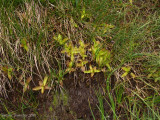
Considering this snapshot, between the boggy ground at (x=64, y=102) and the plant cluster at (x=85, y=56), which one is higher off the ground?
the plant cluster at (x=85, y=56)

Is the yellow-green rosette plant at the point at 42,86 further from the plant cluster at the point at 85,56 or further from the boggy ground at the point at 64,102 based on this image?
the plant cluster at the point at 85,56

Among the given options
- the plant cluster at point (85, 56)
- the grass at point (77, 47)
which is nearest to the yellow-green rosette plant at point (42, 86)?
the grass at point (77, 47)

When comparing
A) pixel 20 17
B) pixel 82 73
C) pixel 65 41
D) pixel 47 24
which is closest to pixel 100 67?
pixel 82 73

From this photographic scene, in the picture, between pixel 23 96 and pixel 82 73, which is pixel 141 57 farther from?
pixel 23 96

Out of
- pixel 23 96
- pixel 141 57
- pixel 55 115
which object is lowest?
pixel 55 115

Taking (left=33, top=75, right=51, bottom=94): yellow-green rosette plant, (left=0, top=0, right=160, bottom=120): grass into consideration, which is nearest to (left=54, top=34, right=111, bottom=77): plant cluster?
(left=0, top=0, right=160, bottom=120): grass

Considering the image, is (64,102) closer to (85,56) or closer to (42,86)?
(42,86)

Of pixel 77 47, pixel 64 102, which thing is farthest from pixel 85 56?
pixel 64 102

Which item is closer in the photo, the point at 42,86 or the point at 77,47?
the point at 42,86
